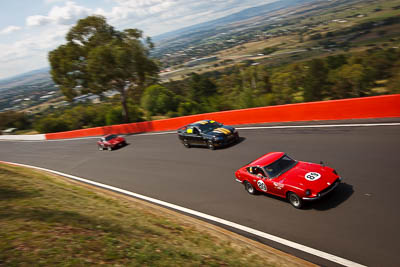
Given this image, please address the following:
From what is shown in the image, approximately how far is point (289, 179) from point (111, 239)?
17.2 feet

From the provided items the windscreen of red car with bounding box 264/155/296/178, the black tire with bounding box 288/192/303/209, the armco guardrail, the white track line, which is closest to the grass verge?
the white track line

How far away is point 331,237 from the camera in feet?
23.3

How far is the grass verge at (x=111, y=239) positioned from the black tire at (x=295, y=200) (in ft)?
6.25

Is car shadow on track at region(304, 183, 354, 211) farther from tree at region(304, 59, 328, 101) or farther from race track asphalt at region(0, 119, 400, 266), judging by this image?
tree at region(304, 59, 328, 101)

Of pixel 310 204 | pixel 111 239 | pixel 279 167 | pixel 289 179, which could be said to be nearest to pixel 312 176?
pixel 289 179

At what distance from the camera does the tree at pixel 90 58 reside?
31.9 meters

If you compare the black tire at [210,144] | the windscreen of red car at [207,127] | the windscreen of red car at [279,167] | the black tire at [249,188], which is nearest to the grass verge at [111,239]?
the black tire at [249,188]

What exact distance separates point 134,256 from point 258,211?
14.2 feet

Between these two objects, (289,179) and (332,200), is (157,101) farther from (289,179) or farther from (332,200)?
(332,200)

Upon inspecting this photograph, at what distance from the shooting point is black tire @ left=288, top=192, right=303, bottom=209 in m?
8.45

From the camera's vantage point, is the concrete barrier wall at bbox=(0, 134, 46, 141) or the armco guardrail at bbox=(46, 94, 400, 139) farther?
the concrete barrier wall at bbox=(0, 134, 46, 141)

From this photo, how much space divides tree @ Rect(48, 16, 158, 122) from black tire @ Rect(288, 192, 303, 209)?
87.1 ft

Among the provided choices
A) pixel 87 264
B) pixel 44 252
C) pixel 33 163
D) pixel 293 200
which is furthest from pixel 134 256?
pixel 33 163

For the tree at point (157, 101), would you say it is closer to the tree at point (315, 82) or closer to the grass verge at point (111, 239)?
the tree at point (315, 82)
